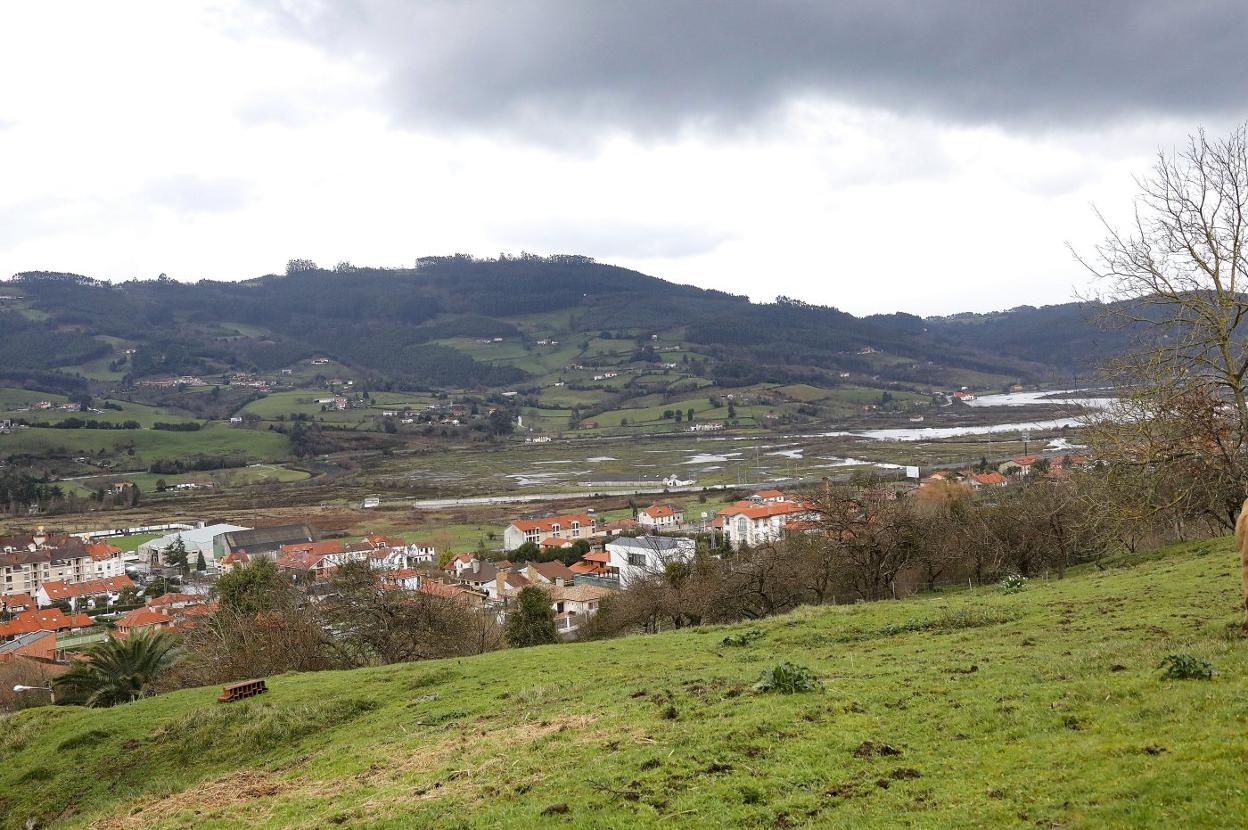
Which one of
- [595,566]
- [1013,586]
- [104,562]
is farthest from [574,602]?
[104,562]

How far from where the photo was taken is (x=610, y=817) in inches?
314

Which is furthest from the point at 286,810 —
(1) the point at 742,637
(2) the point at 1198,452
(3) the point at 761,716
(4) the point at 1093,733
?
(2) the point at 1198,452

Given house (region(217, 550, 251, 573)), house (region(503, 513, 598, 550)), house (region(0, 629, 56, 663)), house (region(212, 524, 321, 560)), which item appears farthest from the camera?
house (region(212, 524, 321, 560))

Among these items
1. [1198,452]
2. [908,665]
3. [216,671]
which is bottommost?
[216,671]

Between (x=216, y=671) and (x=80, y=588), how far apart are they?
196ft

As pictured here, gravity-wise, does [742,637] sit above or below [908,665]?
below

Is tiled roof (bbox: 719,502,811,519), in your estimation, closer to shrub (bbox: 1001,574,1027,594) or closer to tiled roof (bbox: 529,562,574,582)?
tiled roof (bbox: 529,562,574,582)

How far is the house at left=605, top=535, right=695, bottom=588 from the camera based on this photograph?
57.7 metres

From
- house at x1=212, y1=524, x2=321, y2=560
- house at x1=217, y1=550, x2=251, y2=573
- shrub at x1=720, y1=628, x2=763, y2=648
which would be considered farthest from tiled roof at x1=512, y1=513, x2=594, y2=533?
shrub at x1=720, y1=628, x2=763, y2=648

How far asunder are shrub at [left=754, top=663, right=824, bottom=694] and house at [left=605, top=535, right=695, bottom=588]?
42.0 meters

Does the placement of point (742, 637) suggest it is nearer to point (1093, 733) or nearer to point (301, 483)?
point (1093, 733)

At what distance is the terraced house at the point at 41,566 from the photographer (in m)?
78.4

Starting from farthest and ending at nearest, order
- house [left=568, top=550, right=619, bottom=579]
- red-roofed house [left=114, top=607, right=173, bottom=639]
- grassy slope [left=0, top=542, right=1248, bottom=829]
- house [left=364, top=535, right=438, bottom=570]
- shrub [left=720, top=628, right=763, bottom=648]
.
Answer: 1. house [left=364, top=535, right=438, bottom=570]
2. house [left=568, top=550, right=619, bottom=579]
3. red-roofed house [left=114, top=607, right=173, bottom=639]
4. shrub [left=720, top=628, right=763, bottom=648]
5. grassy slope [left=0, top=542, right=1248, bottom=829]

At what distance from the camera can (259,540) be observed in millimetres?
84688
